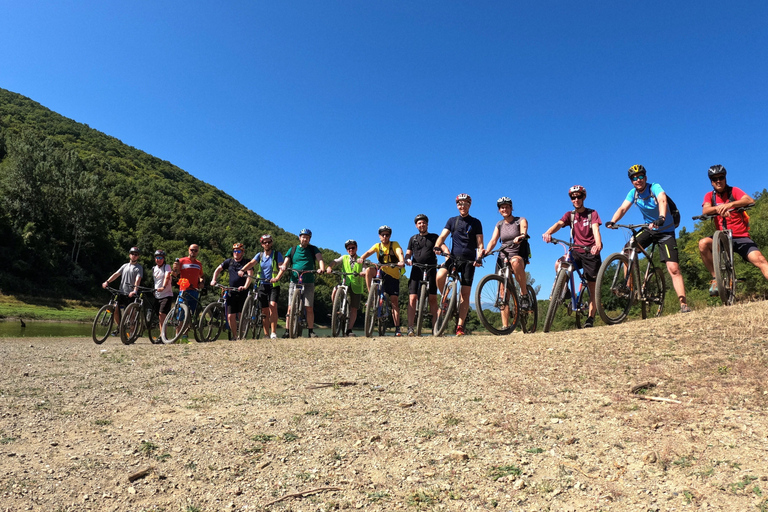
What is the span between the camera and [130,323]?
10055 millimetres

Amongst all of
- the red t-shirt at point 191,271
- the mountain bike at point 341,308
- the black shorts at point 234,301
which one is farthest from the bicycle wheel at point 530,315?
the red t-shirt at point 191,271

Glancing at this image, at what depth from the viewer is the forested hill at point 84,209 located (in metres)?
52.7

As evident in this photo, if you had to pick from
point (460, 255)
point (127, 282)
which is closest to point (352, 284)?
point (460, 255)

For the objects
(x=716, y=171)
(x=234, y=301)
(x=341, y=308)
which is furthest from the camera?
(x=234, y=301)

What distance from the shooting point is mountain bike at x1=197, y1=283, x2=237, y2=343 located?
10.3 metres

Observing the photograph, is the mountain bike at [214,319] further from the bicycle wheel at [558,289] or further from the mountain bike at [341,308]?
the bicycle wheel at [558,289]

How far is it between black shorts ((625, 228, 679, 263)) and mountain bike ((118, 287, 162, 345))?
9458 mm

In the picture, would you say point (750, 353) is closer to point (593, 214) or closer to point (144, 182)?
point (593, 214)

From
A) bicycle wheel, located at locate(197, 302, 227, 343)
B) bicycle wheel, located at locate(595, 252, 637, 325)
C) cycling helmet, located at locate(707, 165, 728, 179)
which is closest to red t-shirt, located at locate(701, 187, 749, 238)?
cycling helmet, located at locate(707, 165, 728, 179)

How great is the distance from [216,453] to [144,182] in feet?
369

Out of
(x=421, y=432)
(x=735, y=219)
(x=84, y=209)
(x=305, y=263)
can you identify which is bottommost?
(x=421, y=432)

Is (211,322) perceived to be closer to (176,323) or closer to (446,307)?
(176,323)

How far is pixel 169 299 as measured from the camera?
10.4 m

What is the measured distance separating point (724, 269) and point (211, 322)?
31.8ft
